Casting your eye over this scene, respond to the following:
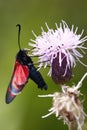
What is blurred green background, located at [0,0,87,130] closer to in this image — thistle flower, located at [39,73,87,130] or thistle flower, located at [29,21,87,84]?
thistle flower, located at [29,21,87,84]

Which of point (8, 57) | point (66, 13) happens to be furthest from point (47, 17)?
point (8, 57)

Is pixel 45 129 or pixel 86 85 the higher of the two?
pixel 86 85

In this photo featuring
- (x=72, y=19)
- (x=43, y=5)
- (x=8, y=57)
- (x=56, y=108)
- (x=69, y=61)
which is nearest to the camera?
(x=56, y=108)

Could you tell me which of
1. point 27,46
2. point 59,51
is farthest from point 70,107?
point 27,46

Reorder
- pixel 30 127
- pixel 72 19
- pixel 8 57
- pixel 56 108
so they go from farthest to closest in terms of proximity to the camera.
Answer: pixel 72 19, pixel 8 57, pixel 30 127, pixel 56 108

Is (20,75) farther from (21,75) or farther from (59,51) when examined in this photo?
(59,51)

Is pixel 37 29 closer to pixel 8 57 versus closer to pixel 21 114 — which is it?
pixel 8 57
